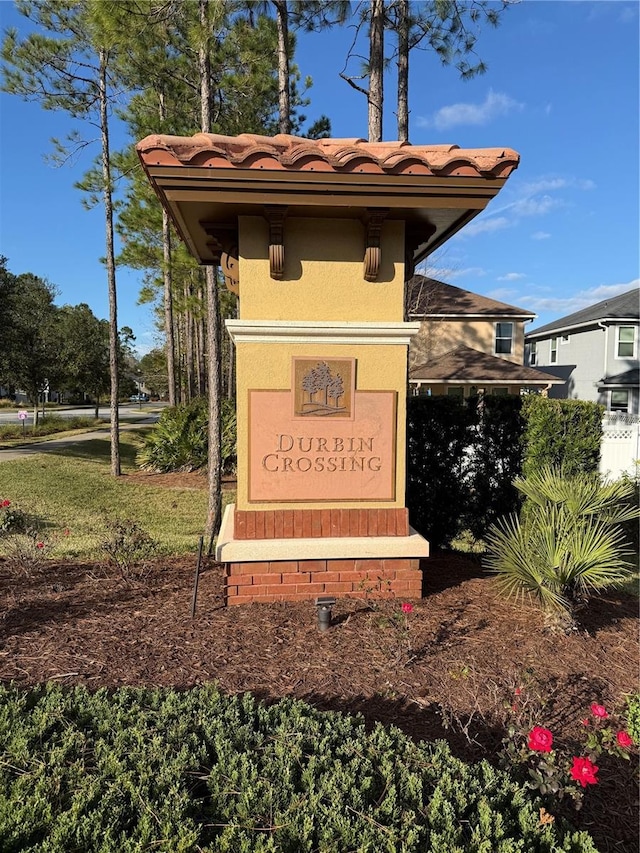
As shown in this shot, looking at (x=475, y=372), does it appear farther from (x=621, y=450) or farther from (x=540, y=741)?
(x=540, y=741)

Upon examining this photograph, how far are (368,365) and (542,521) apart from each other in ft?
6.24

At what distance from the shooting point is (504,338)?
76.3 feet

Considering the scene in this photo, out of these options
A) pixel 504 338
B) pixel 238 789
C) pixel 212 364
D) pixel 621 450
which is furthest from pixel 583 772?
pixel 504 338

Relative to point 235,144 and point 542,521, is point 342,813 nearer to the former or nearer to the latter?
point 542,521

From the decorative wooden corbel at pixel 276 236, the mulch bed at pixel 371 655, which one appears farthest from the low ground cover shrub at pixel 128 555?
the decorative wooden corbel at pixel 276 236

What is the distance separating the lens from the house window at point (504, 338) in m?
23.2

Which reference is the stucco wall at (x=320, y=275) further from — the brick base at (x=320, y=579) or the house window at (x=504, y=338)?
the house window at (x=504, y=338)

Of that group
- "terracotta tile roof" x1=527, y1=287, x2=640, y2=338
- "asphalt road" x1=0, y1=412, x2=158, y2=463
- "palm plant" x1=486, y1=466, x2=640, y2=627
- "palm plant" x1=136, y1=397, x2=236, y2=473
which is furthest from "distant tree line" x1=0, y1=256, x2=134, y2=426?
"terracotta tile roof" x1=527, y1=287, x2=640, y2=338

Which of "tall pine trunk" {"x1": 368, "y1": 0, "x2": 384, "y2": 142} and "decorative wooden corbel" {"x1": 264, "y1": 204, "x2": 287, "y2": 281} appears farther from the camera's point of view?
"tall pine trunk" {"x1": 368, "y1": 0, "x2": 384, "y2": 142}

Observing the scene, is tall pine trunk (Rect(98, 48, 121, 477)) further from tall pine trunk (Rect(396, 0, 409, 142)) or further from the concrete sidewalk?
tall pine trunk (Rect(396, 0, 409, 142))

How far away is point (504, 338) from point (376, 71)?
667 inches

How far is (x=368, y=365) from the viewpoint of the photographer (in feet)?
14.0

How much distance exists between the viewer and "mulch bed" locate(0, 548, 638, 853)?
9.04 feet

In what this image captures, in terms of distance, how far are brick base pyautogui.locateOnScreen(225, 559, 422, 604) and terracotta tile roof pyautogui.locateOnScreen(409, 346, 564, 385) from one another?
14847 millimetres
